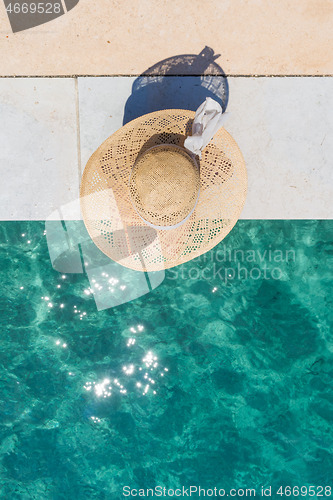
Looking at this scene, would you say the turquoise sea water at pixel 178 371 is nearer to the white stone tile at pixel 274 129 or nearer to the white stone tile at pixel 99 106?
the white stone tile at pixel 274 129

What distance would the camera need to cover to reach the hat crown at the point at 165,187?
7.88 ft

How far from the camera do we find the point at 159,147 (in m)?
2.63

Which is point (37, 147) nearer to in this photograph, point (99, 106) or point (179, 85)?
point (99, 106)

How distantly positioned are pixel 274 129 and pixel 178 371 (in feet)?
7.52

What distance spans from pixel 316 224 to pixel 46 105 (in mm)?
2578

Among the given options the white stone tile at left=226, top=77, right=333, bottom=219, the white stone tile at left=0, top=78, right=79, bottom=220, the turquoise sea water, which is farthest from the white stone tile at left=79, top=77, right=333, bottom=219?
the turquoise sea water

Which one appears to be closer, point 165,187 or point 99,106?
point 165,187

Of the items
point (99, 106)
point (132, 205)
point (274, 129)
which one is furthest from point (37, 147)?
point (274, 129)

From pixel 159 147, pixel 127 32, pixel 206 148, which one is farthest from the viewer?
pixel 127 32

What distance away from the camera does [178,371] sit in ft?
11.7

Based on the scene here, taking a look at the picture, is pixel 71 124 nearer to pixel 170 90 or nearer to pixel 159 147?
pixel 170 90

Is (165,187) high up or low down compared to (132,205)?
up

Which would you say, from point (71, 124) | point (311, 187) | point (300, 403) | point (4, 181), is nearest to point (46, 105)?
point (71, 124)

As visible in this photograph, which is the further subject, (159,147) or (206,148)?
(206,148)
